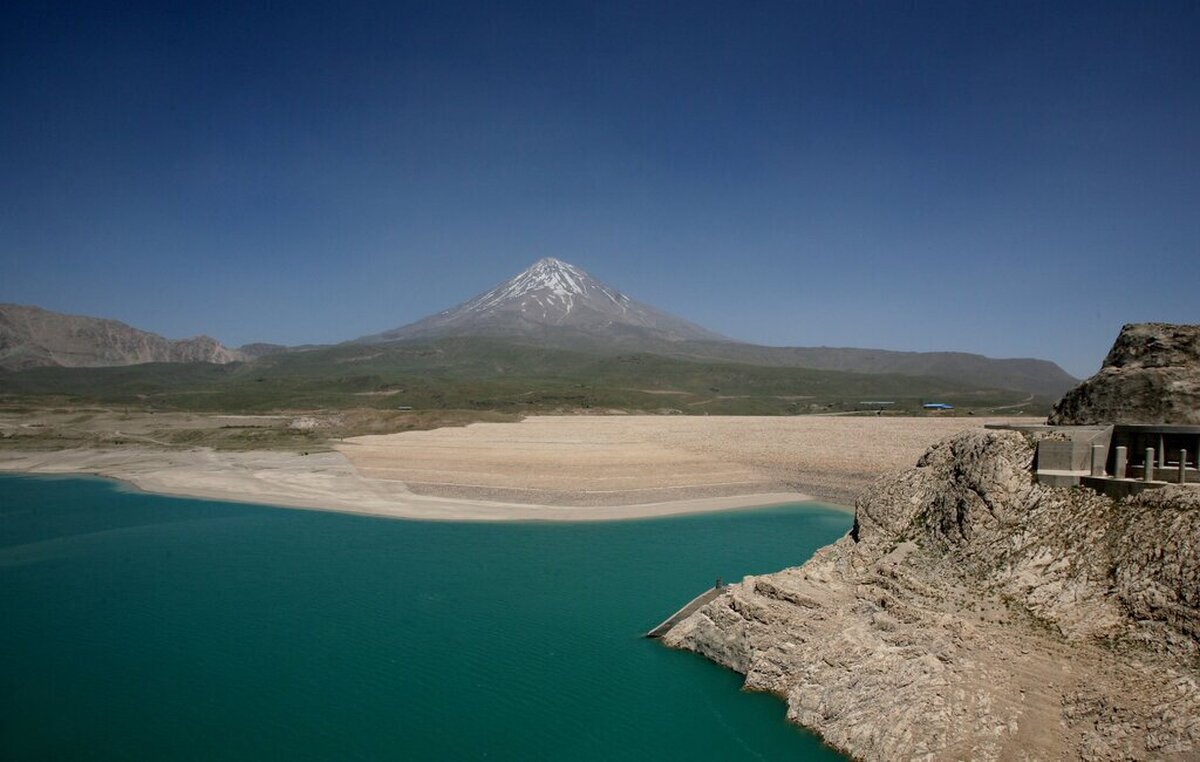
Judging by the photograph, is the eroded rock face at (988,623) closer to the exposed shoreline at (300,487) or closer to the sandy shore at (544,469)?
the exposed shoreline at (300,487)

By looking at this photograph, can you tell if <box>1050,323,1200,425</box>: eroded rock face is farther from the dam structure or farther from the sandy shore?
the sandy shore


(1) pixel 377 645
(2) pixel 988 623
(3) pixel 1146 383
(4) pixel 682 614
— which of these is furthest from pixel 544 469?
(3) pixel 1146 383

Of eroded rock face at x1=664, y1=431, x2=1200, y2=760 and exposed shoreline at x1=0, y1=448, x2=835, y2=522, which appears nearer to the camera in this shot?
eroded rock face at x1=664, y1=431, x2=1200, y2=760

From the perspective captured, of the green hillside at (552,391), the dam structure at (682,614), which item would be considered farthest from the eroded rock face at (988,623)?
the green hillside at (552,391)

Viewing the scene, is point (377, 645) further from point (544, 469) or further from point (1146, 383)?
point (544, 469)

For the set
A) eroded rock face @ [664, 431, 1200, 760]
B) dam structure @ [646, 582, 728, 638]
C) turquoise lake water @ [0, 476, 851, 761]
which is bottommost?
turquoise lake water @ [0, 476, 851, 761]

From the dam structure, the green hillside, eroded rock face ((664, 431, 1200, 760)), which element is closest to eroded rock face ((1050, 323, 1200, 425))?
eroded rock face ((664, 431, 1200, 760))

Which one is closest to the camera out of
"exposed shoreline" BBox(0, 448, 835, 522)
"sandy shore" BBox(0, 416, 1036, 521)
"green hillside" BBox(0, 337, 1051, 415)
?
"exposed shoreline" BBox(0, 448, 835, 522)
